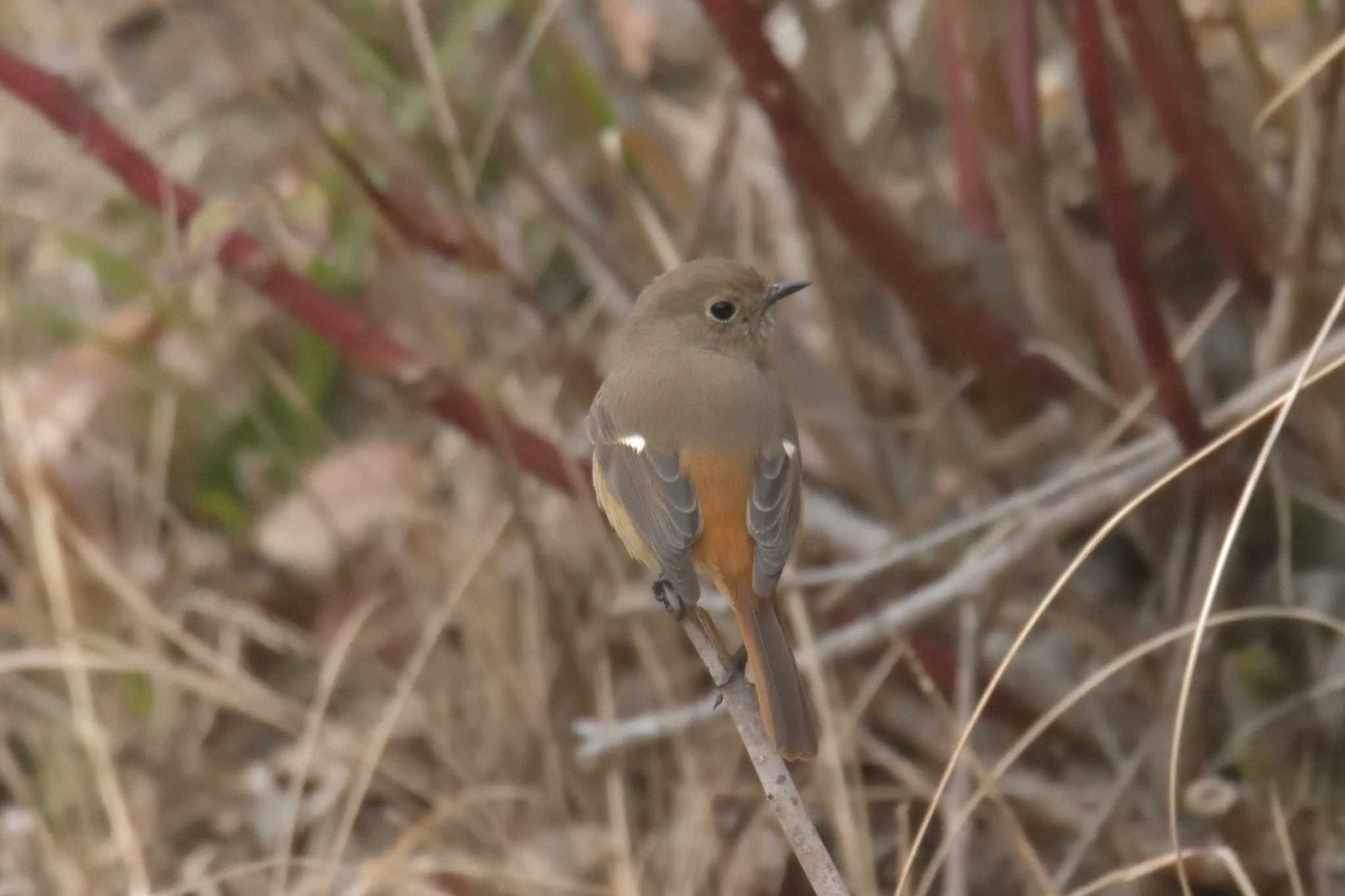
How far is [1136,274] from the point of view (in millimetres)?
2484

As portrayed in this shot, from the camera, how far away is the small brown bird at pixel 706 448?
217 centimetres

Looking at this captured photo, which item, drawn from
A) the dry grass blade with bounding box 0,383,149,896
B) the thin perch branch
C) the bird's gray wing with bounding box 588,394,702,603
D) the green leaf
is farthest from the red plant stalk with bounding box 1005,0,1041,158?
A: the dry grass blade with bounding box 0,383,149,896

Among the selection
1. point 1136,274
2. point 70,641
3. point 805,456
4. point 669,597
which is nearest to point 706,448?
point 669,597

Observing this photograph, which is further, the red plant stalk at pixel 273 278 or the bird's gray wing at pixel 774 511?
the red plant stalk at pixel 273 278

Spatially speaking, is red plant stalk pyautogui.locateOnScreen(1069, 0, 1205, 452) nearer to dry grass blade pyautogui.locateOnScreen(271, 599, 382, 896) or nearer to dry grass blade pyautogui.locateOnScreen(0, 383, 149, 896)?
dry grass blade pyautogui.locateOnScreen(271, 599, 382, 896)

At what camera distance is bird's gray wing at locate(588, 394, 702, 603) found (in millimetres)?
2174

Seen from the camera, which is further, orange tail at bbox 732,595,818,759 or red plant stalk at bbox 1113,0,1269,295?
red plant stalk at bbox 1113,0,1269,295

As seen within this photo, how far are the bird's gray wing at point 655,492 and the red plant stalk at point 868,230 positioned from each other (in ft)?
1.61

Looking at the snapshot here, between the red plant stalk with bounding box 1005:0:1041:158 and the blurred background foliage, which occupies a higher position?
the red plant stalk with bounding box 1005:0:1041:158

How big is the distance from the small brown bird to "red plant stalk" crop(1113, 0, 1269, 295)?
2.01 feet

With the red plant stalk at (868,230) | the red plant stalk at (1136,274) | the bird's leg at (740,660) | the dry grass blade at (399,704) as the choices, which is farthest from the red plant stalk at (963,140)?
the bird's leg at (740,660)

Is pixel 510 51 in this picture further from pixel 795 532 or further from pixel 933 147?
pixel 795 532

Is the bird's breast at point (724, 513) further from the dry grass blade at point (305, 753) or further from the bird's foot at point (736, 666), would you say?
the dry grass blade at point (305, 753)

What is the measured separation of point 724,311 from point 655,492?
0.38 m
